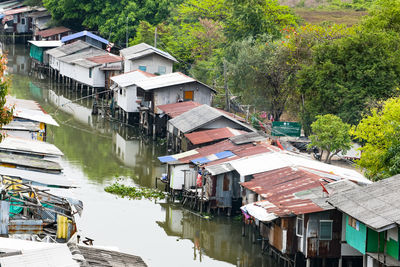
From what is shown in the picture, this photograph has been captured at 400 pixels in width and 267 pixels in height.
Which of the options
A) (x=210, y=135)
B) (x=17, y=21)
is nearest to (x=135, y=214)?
(x=210, y=135)

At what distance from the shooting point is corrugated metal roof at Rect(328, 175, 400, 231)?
1897 cm

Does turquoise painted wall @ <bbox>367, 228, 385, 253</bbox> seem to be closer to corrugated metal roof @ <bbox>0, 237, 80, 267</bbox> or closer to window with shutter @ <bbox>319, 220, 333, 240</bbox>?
window with shutter @ <bbox>319, 220, 333, 240</bbox>

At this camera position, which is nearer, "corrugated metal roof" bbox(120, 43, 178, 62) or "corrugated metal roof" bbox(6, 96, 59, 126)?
"corrugated metal roof" bbox(6, 96, 59, 126)

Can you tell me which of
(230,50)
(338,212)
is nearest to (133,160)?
(230,50)

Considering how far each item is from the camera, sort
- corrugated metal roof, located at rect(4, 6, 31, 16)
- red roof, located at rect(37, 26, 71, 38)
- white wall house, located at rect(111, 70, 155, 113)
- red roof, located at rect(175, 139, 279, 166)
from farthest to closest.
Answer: corrugated metal roof, located at rect(4, 6, 31, 16) → red roof, located at rect(37, 26, 71, 38) → white wall house, located at rect(111, 70, 155, 113) → red roof, located at rect(175, 139, 279, 166)

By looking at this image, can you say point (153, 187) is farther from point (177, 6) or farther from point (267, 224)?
point (177, 6)

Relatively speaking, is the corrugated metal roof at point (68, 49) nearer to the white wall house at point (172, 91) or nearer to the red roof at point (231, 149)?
the white wall house at point (172, 91)

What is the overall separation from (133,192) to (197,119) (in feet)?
22.3

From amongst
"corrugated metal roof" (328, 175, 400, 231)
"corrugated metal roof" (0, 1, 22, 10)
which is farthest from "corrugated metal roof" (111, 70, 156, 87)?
"corrugated metal roof" (0, 1, 22, 10)

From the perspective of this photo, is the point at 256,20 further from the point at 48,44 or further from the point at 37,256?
the point at 37,256

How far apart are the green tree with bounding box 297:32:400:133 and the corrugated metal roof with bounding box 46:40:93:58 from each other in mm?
29921

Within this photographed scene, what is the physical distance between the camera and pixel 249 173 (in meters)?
27.4

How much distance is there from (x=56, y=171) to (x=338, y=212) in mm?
9723

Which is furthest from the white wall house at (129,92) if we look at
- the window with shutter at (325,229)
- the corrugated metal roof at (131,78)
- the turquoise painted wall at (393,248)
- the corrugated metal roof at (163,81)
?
the turquoise painted wall at (393,248)
